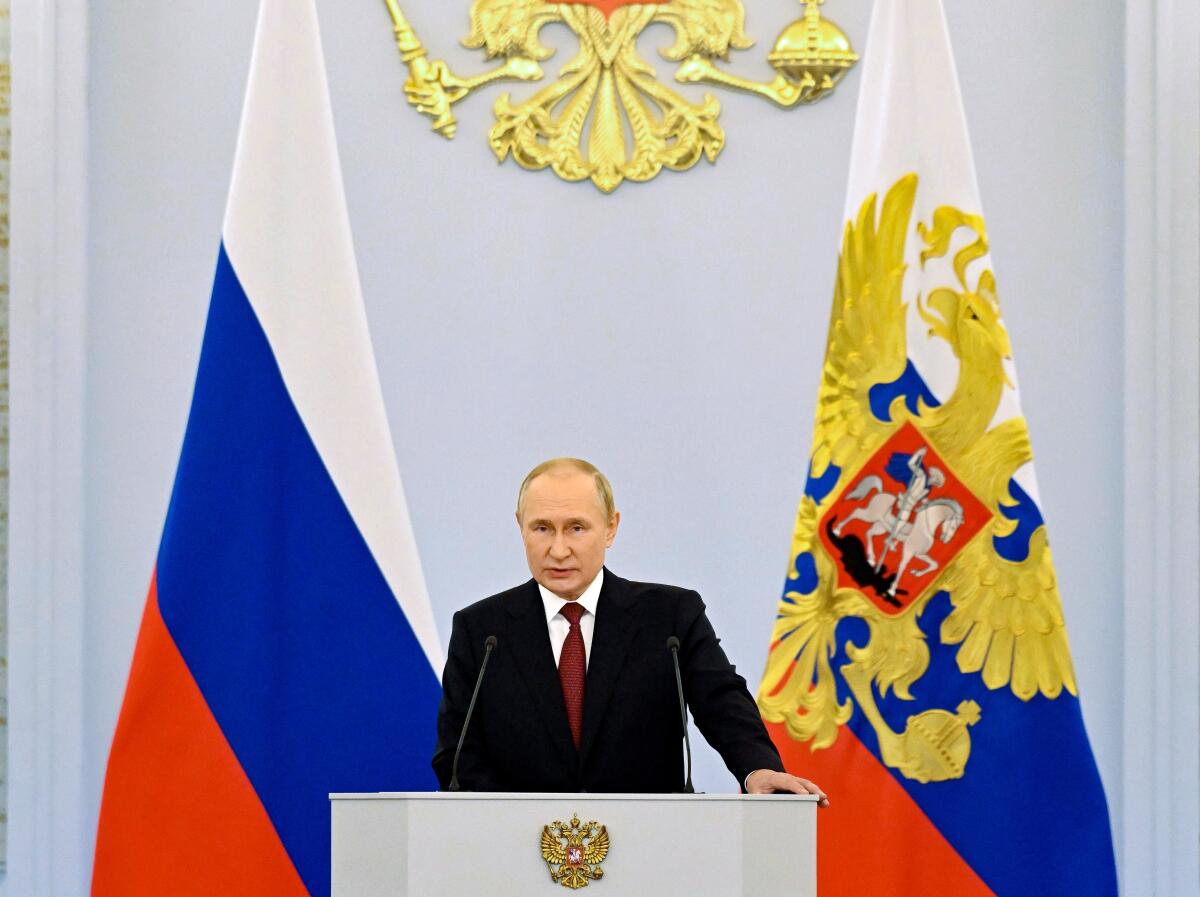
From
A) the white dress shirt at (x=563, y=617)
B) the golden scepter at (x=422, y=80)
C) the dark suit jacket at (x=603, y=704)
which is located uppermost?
the golden scepter at (x=422, y=80)

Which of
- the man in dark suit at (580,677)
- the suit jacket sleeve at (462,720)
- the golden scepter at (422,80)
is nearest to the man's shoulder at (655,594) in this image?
the man in dark suit at (580,677)

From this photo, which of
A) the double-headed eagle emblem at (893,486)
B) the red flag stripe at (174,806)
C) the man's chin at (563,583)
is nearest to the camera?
the man's chin at (563,583)

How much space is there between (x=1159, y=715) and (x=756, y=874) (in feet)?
6.84

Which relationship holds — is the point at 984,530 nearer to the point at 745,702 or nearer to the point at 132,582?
the point at 745,702

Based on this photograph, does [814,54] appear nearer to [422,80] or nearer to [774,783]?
[422,80]

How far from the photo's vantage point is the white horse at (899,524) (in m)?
3.57

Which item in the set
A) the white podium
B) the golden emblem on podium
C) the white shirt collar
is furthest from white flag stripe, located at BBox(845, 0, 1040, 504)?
the golden emblem on podium

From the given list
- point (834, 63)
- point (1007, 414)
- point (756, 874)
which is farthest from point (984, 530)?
point (756, 874)

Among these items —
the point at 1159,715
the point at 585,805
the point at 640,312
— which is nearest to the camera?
the point at 585,805

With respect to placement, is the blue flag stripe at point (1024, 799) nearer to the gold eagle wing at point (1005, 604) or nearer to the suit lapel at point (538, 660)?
the gold eagle wing at point (1005, 604)

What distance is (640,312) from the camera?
13.6 ft

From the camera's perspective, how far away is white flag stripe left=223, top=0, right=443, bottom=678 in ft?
11.4

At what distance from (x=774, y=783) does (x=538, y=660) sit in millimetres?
494

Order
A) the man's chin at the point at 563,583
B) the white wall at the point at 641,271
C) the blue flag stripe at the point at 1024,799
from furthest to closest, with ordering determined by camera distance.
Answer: the white wall at the point at 641,271 → the blue flag stripe at the point at 1024,799 → the man's chin at the point at 563,583
